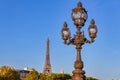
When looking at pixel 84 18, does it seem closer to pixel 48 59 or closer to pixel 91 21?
pixel 91 21

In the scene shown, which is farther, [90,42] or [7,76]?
[7,76]

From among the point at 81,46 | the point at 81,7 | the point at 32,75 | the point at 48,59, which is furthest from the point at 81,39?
the point at 48,59

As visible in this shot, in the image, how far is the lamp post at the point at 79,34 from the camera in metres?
21.9

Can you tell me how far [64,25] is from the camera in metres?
23.1

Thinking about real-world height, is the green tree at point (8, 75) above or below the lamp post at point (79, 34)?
above

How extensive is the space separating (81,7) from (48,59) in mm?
153341

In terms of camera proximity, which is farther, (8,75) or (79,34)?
(8,75)

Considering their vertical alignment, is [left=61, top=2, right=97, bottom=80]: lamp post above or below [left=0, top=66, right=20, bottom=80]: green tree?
below

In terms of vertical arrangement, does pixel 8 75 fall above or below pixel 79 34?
above

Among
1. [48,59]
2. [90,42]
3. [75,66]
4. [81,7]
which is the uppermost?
[48,59]

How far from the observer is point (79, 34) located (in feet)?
73.8

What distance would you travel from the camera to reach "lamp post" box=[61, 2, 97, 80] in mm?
21859

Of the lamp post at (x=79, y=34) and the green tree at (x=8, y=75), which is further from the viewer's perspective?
the green tree at (x=8, y=75)

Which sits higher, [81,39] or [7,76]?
[7,76]
